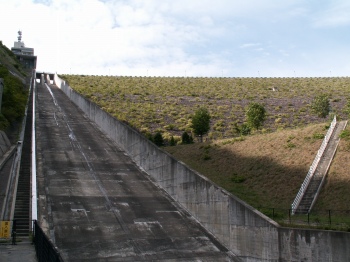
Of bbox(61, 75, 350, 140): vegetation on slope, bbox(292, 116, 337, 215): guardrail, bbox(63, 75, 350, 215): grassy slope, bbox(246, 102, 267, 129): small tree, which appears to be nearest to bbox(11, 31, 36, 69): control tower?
bbox(61, 75, 350, 140): vegetation on slope

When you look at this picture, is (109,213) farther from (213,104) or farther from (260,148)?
(213,104)

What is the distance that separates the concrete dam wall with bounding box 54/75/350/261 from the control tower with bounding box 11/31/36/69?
256 feet

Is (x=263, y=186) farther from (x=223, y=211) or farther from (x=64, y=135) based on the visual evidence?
(x=64, y=135)

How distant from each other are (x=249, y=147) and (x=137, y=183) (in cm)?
764

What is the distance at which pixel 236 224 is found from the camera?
16109 millimetres

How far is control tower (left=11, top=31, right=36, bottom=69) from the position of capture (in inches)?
Answer: 3752

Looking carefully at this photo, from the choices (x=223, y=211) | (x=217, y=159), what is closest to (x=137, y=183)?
(x=217, y=159)

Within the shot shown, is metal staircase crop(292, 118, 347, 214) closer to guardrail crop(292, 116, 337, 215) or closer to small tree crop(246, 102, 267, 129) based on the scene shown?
guardrail crop(292, 116, 337, 215)

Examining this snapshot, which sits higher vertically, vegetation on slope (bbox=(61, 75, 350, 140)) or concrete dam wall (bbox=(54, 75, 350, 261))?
vegetation on slope (bbox=(61, 75, 350, 140))

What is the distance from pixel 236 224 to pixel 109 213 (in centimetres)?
575

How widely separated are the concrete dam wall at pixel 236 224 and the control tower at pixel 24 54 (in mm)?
77927

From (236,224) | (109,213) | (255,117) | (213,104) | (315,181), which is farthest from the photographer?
(213,104)

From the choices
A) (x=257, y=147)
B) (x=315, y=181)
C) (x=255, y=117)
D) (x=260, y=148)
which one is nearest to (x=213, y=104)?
(x=255, y=117)

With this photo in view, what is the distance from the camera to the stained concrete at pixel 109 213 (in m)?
15.5
